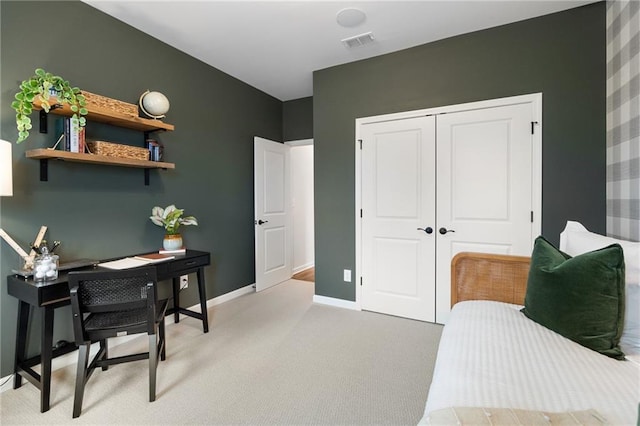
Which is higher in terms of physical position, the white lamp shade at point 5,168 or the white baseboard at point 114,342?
the white lamp shade at point 5,168

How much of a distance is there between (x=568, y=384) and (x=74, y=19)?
11.6 feet

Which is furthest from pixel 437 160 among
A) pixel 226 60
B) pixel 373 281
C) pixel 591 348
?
pixel 226 60

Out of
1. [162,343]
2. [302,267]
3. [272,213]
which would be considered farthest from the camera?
[302,267]

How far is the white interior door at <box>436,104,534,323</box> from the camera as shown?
98.8 inches

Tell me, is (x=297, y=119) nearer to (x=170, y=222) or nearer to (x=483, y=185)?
(x=170, y=222)

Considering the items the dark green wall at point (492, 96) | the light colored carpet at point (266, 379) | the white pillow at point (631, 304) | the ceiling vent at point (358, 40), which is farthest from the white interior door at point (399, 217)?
the white pillow at point (631, 304)

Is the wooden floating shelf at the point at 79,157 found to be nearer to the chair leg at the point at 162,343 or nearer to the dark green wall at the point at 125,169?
the dark green wall at the point at 125,169

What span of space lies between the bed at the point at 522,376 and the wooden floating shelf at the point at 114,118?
2.60 meters

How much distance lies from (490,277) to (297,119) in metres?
3.34

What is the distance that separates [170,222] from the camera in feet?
8.69

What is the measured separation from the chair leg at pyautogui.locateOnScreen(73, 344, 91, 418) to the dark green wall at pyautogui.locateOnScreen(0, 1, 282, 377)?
726 millimetres

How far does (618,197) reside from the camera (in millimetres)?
2109

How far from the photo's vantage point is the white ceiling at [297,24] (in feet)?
7.51

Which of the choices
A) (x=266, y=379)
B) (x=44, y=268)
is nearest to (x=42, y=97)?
(x=44, y=268)
